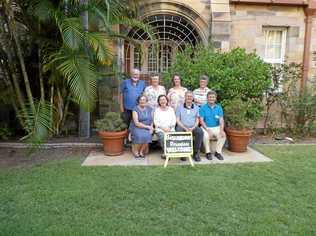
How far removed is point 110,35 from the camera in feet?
17.9

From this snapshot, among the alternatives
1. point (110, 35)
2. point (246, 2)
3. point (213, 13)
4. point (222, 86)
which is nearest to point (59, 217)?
point (110, 35)

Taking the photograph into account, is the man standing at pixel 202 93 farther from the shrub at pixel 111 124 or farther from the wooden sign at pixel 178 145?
the shrub at pixel 111 124

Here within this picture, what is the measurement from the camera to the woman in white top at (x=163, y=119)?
5.11 metres

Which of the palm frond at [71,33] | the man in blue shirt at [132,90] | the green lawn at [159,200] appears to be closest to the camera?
the green lawn at [159,200]

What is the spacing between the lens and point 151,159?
510cm

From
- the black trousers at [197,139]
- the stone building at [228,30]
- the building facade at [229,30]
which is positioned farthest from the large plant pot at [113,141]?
the building facade at [229,30]

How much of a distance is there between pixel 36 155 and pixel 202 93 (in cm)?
314

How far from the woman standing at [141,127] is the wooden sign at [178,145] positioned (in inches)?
18.6

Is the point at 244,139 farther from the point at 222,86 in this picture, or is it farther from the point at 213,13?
the point at 213,13

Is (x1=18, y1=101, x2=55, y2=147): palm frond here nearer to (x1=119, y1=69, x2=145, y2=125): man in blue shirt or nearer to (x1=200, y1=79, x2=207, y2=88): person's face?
(x1=119, y1=69, x2=145, y2=125): man in blue shirt

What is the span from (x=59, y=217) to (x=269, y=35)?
23.1ft

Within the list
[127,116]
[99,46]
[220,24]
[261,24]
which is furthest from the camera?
[261,24]

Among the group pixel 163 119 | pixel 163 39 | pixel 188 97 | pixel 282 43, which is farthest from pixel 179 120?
pixel 282 43

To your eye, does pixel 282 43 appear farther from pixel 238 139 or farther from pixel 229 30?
pixel 238 139
